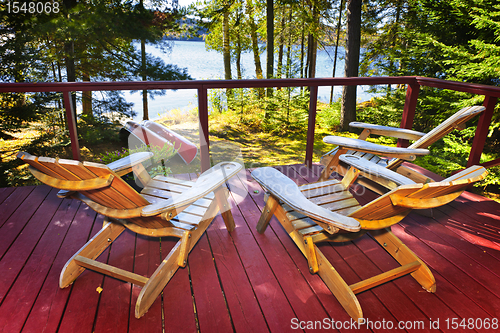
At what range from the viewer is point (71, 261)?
1.70 m

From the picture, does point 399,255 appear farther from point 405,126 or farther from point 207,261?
point 405,126

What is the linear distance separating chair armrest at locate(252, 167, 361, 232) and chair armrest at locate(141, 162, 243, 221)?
20 cm

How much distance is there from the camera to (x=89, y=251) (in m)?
1.76

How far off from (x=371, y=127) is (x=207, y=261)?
1982 mm

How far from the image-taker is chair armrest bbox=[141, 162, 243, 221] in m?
1.47

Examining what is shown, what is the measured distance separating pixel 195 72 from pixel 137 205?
2949 cm

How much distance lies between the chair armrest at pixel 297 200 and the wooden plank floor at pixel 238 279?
522 millimetres

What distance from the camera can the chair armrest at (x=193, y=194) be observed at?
147 centimetres

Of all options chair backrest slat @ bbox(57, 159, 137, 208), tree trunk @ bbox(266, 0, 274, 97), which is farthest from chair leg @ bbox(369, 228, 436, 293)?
tree trunk @ bbox(266, 0, 274, 97)

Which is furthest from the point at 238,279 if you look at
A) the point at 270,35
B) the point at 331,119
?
the point at 270,35

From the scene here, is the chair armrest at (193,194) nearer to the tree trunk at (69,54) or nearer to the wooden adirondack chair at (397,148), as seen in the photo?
the wooden adirondack chair at (397,148)

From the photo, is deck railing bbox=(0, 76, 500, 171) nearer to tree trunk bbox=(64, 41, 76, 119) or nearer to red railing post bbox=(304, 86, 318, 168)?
red railing post bbox=(304, 86, 318, 168)

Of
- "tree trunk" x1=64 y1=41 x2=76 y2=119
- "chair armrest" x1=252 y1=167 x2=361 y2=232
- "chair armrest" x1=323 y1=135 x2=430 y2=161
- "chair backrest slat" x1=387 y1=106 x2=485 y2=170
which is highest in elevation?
"tree trunk" x1=64 y1=41 x2=76 y2=119

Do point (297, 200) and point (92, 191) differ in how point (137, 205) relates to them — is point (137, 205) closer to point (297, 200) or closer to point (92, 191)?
point (92, 191)
